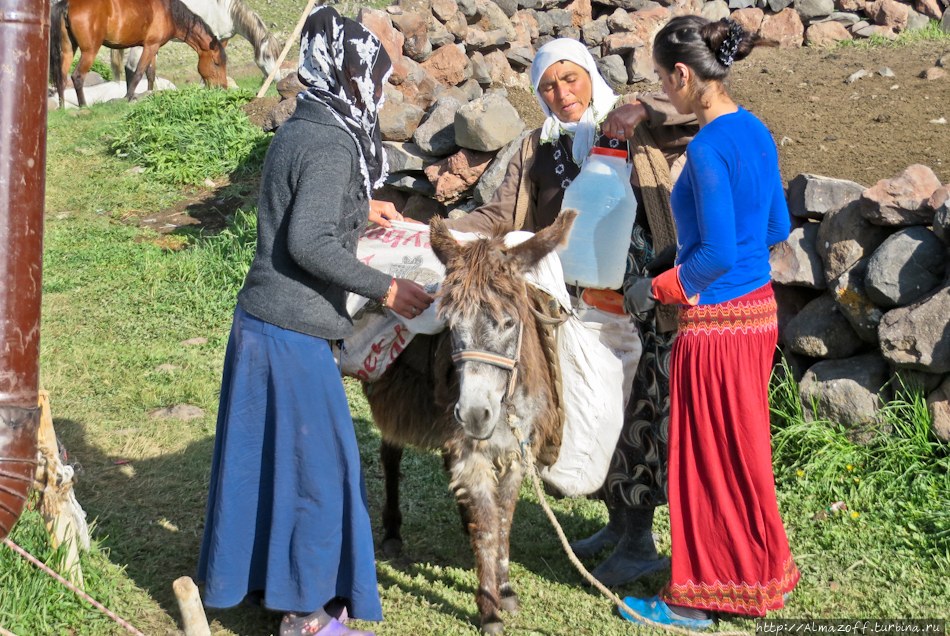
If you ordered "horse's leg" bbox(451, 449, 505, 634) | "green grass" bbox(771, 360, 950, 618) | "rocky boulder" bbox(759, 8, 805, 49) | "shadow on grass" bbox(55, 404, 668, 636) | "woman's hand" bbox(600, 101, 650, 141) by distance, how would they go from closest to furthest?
"horse's leg" bbox(451, 449, 505, 634) → "woman's hand" bbox(600, 101, 650, 141) → "green grass" bbox(771, 360, 950, 618) → "shadow on grass" bbox(55, 404, 668, 636) → "rocky boulder" bbox(759, 8, 805, 49)

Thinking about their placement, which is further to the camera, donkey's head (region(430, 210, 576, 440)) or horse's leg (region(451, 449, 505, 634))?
horse's leg (region(451, 449, 505, 634))

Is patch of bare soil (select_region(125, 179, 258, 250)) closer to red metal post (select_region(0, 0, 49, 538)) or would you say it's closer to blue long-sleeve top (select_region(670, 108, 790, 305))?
blue long-sleeve top (select_region(670, 108, 790, 305))

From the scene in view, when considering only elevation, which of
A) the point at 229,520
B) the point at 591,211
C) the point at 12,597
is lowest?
the point at 12,597

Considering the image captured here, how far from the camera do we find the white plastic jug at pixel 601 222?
122 inches

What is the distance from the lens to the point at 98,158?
10203 mm

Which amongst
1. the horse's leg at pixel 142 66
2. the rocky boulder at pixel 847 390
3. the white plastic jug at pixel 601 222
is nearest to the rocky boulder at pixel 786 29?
the rocky boulder at pixel 847 390

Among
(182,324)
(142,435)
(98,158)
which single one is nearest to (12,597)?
(142,435)

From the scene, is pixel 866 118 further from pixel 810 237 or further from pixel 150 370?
pixel 150 370

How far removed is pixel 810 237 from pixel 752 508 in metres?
2.17

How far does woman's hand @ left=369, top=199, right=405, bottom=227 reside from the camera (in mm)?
3326

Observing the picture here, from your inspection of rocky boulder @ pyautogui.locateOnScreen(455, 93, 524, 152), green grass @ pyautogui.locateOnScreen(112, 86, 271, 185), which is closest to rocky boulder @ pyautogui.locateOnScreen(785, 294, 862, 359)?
rocky boulder @ pyautogui.locateOnScreen(455, 93, 524, 152)

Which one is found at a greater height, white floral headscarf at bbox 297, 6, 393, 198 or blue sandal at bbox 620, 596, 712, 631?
white floral headscarf at bbox 297, 6, 393, 198

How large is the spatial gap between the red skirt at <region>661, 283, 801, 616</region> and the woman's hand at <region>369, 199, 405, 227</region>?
1.32 metres

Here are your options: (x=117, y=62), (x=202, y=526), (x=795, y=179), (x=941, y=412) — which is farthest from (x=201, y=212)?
(x=117, y=62)
